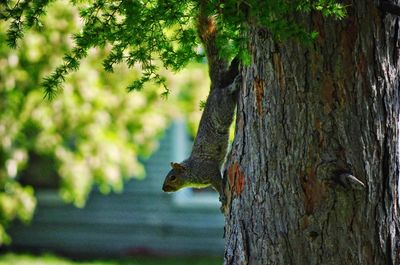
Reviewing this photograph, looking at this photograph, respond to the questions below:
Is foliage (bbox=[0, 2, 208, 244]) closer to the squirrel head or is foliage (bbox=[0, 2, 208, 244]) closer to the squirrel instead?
the squirrel head

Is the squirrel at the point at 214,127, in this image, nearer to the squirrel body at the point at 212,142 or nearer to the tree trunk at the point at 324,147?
the squirrel body at the point at 212,142

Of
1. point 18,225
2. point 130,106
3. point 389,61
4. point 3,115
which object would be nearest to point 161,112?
point 130,106

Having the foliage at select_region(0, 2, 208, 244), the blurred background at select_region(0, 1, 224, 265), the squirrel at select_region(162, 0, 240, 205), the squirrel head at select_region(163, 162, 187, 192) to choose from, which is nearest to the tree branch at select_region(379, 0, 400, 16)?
the squirrel at select_region(162, 0, 240, 205)

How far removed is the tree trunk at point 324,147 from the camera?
127 inches

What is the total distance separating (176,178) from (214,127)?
50 cm

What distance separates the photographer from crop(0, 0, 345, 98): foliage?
274 cm

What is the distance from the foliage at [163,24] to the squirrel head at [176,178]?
129 cm

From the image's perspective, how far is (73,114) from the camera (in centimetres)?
898

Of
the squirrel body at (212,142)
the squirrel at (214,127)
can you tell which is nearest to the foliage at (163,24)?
the squirrel at (214,127)

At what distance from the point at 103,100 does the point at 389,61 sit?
20.1ft

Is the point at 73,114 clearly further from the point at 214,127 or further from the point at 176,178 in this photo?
the point at 214,127

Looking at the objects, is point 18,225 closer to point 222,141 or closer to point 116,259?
point 116,259

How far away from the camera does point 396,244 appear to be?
11.0ft

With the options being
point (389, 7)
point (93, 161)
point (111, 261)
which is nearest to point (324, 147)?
point (389, 7)
